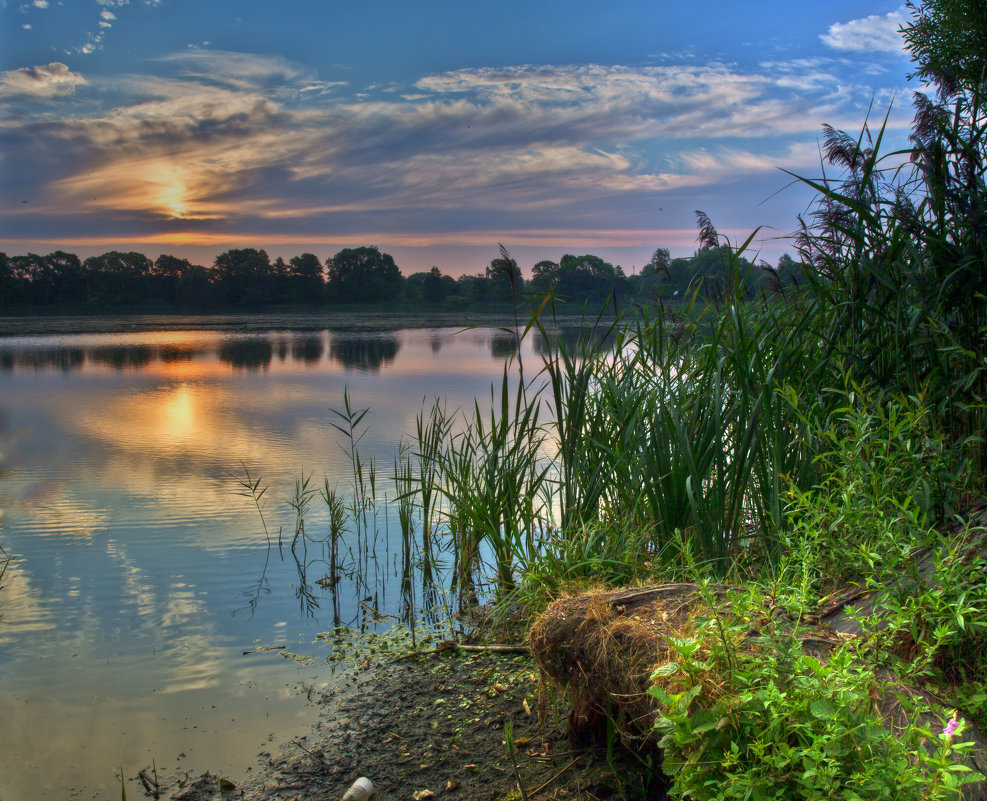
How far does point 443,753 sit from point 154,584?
102 inches

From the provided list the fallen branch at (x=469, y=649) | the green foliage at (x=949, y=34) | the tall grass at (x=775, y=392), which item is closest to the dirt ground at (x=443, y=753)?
the fallen branch at (x=469, y=649)

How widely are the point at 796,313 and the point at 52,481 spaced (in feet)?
21.6

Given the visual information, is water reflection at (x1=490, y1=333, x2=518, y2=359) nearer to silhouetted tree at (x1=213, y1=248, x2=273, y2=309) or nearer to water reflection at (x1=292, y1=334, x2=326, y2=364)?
water reflection at (x1=292, y1=334, x2=326, y2=364)

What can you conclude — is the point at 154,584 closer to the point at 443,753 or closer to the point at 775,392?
the point at 443,753

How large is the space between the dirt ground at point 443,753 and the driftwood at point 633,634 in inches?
5.5

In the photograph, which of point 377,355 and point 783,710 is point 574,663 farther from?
point 377,355

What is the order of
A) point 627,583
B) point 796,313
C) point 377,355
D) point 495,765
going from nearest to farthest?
point 495,765 → point 627,583 → point 796,313 → point 377,355

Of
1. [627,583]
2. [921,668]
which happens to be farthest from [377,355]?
[921,668]

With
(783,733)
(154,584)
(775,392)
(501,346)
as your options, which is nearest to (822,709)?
(783,733)

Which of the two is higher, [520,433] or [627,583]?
[520,433]

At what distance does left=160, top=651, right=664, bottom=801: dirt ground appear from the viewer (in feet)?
7.32

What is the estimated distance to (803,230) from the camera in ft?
12.4

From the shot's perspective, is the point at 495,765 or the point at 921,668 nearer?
the point at 921,668

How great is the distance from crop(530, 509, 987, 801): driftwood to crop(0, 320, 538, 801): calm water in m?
1.19
